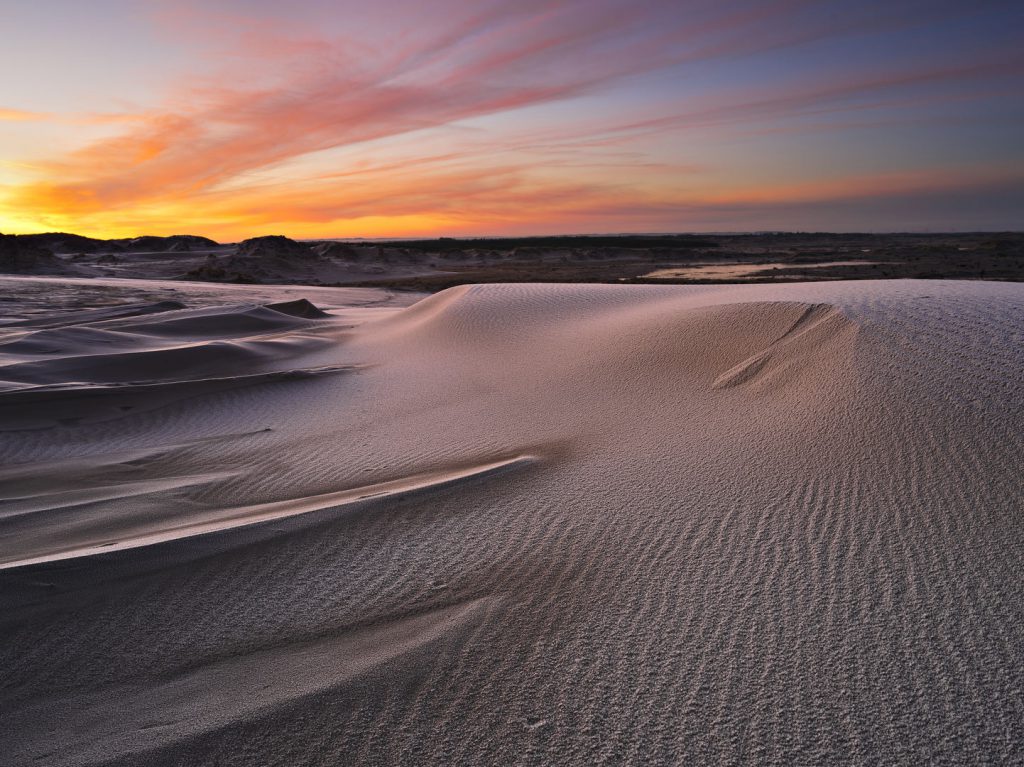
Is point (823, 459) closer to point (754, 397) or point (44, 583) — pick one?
point (754, 397)

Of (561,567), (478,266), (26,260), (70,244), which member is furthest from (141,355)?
(70,244)

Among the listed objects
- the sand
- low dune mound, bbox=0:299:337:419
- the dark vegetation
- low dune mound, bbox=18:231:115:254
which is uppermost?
low dune mound, bbox=18:231:115:254

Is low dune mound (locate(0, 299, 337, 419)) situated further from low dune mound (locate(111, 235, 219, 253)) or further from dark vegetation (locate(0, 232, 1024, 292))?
low dune mound (locate(111, 235, 219, 253))

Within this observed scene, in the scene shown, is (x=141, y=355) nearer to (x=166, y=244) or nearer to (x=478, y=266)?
(x=478, y=266)

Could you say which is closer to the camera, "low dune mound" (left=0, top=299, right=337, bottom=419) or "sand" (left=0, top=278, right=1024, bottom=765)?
"sand" (left=0, top=278, right=1024, bottom=765)

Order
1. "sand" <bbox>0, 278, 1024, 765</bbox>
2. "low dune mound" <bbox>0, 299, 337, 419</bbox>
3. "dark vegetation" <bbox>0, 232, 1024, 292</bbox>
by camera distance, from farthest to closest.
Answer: "dark vegetation" <bbox>0, 232, 1024, 292</bbox>, "low dune mound" <bbox>0, 299, 337, 419</bbox>, "sand" <bbox>0, 278, 1024, 765</bbox>

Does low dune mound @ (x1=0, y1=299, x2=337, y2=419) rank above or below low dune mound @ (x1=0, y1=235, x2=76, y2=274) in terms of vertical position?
Answer: below

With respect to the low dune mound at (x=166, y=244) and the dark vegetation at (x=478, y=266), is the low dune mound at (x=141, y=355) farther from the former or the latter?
the low dune mound at (x=166, y=244)

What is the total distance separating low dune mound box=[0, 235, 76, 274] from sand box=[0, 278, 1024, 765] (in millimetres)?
28284

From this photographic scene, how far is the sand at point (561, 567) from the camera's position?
1.85 metres

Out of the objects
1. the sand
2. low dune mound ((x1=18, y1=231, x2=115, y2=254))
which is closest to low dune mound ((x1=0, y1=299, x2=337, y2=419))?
the sand

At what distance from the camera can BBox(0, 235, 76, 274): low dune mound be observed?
2847cm

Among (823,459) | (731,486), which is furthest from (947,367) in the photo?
(731,486)

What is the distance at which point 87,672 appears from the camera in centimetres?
216
